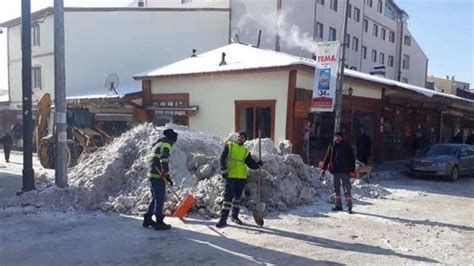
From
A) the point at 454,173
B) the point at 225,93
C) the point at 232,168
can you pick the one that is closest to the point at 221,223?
the point at 232,168

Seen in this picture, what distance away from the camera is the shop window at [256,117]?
1658 centimetres

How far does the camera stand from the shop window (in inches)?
653

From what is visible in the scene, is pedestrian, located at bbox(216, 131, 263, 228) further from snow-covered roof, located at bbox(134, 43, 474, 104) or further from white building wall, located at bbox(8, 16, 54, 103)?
white building wall, located at bbox(8, 16, 54, 103)

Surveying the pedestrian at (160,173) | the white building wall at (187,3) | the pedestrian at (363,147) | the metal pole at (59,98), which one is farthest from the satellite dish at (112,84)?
the pedestrian at (160,173)

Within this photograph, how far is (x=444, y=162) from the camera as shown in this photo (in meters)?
17.0

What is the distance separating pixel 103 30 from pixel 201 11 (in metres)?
6.43

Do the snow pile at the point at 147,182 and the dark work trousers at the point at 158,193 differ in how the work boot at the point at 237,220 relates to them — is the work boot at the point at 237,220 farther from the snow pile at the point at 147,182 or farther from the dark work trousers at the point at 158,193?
the dark work trousers at the point at 158,193

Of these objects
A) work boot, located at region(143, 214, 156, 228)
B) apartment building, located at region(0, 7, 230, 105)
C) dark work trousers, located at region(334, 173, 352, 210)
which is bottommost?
work boot, located at region(143, 214, 156, 228)

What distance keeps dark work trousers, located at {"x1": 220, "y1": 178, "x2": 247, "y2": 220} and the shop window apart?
769cm

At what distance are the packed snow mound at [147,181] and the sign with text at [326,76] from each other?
277 centimetres

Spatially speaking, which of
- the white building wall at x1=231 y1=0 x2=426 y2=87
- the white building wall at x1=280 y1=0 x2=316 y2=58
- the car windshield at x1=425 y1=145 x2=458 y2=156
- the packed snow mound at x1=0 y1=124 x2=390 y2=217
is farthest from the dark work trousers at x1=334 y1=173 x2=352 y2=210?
the white building wall at x1=280 y1=0 x2=316 y2=58

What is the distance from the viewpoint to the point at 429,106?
25938 millimetres

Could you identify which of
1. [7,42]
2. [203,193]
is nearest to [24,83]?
[203,193]

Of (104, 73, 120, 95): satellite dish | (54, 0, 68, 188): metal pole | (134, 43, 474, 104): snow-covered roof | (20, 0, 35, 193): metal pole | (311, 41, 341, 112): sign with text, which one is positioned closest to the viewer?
(54, 0, 68, 188): metal pole
